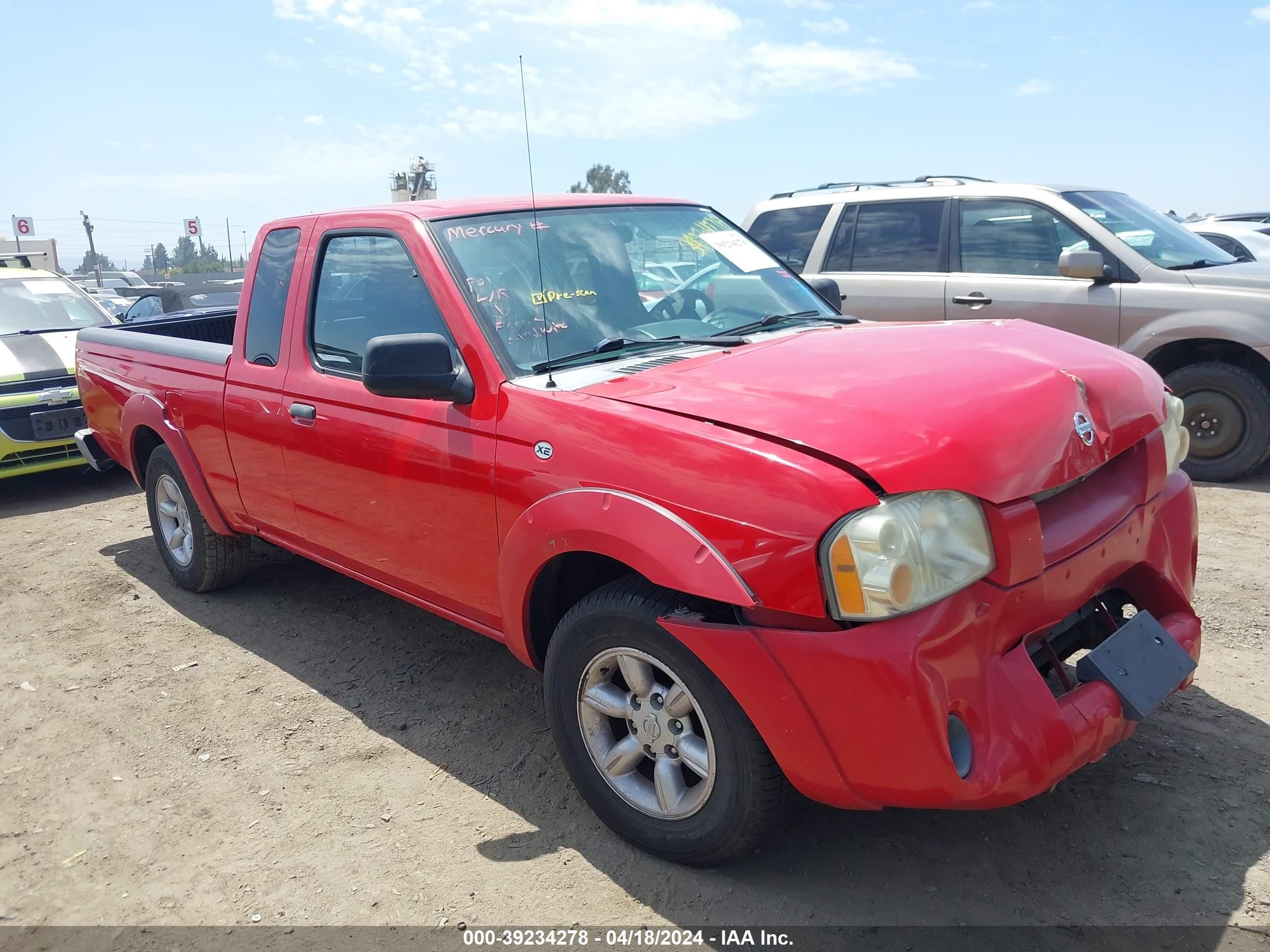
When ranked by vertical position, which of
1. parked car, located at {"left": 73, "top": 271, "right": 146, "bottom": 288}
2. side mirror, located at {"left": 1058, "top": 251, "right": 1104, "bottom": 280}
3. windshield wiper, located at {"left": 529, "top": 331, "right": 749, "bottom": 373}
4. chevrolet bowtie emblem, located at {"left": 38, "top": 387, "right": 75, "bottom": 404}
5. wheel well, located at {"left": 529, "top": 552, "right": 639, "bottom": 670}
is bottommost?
wheel well, located at {"left": 529, "top": 552, "right": 639, "bottom": 670}

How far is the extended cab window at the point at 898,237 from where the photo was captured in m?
7.23

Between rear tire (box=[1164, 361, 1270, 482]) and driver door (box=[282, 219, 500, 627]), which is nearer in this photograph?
driver door (box=[282, 219, 500, 627])

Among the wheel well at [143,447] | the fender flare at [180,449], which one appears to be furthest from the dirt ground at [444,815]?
the wheel well at [143,447]

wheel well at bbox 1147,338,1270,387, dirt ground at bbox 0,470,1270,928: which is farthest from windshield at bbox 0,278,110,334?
wheel well at bbox 1147,338,1270,387

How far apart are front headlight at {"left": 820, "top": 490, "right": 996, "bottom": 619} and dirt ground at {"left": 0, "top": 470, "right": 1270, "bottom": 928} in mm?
905

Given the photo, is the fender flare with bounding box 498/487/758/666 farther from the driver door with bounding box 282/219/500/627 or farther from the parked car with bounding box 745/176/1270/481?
the parked car with bounding box 745/176/1270/481

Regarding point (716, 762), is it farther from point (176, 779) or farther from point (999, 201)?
point (999, 201)

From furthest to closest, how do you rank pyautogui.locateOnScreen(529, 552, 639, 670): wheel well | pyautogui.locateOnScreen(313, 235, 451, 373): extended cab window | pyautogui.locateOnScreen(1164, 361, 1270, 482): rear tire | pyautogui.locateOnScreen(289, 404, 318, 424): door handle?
pyautogui.locateOnScreen(1164, 361, 1270, 482): rear tire → pyautogui.locateOnScreen(289, 404, 318, 424): door handle → pyautogui.locateOnScreen(313, 235, 451, 373): extended cab window → pyautogui.locateOnScreen(529, 552, 639, 670): wheel well

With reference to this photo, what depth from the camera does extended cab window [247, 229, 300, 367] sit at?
4.11 metres

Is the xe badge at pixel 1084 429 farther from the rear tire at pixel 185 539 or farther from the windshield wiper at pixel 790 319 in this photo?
the rear tire at pixel 185 539

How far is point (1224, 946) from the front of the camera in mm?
2340

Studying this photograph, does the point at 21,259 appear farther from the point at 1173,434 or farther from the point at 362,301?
the point at 1173,434

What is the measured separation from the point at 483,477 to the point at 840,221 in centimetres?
545

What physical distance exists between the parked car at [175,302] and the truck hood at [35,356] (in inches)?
58.7
